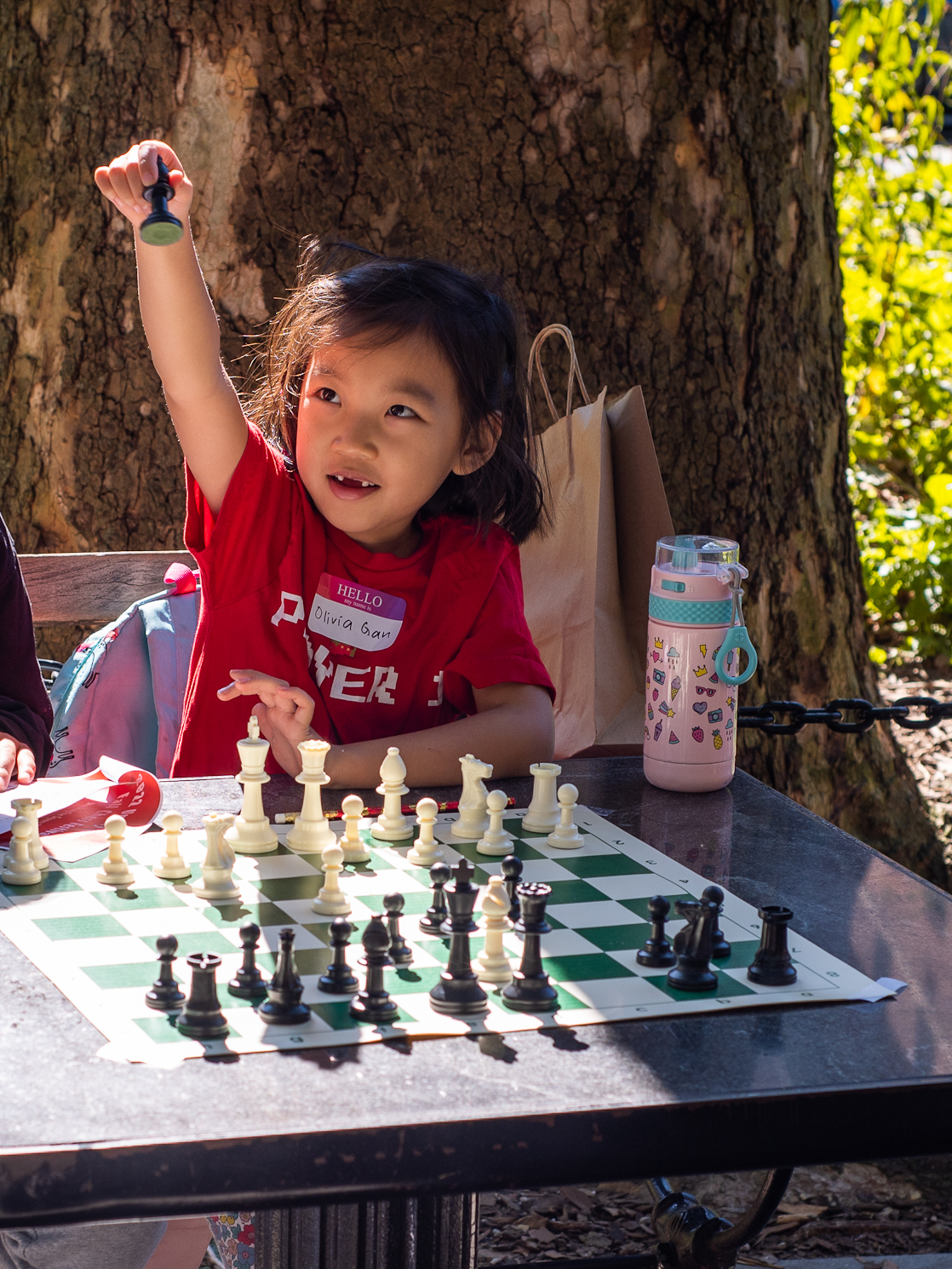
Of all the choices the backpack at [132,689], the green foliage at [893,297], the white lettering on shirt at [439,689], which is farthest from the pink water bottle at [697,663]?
the green foliage at [893,297]

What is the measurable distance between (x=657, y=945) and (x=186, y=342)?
47.6 inches

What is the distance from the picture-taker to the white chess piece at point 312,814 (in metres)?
1.55

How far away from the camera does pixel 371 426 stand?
7.11 ft

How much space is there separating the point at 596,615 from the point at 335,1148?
148 centimetres

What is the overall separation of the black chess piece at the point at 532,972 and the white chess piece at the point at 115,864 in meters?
0.42

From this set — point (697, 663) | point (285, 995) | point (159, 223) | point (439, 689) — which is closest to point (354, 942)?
point (285, 995)

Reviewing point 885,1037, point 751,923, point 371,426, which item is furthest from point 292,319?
point 885,1037

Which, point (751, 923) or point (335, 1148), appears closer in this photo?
point (335, 1148)

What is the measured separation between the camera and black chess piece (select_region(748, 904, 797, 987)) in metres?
1.24

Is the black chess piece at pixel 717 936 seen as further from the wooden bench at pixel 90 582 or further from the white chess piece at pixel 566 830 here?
the wooden bench at pixel 90 582

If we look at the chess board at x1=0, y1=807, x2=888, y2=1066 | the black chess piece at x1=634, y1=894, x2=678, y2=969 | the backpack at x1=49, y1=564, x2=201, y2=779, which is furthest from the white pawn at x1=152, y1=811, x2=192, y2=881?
the backpack at x1=49, y1=564, x2=201, y2=779

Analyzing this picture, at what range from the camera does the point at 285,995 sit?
1127 mm

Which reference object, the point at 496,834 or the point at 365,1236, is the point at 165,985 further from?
the point at 496,834

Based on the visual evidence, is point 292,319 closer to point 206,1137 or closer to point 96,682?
point 96,682
